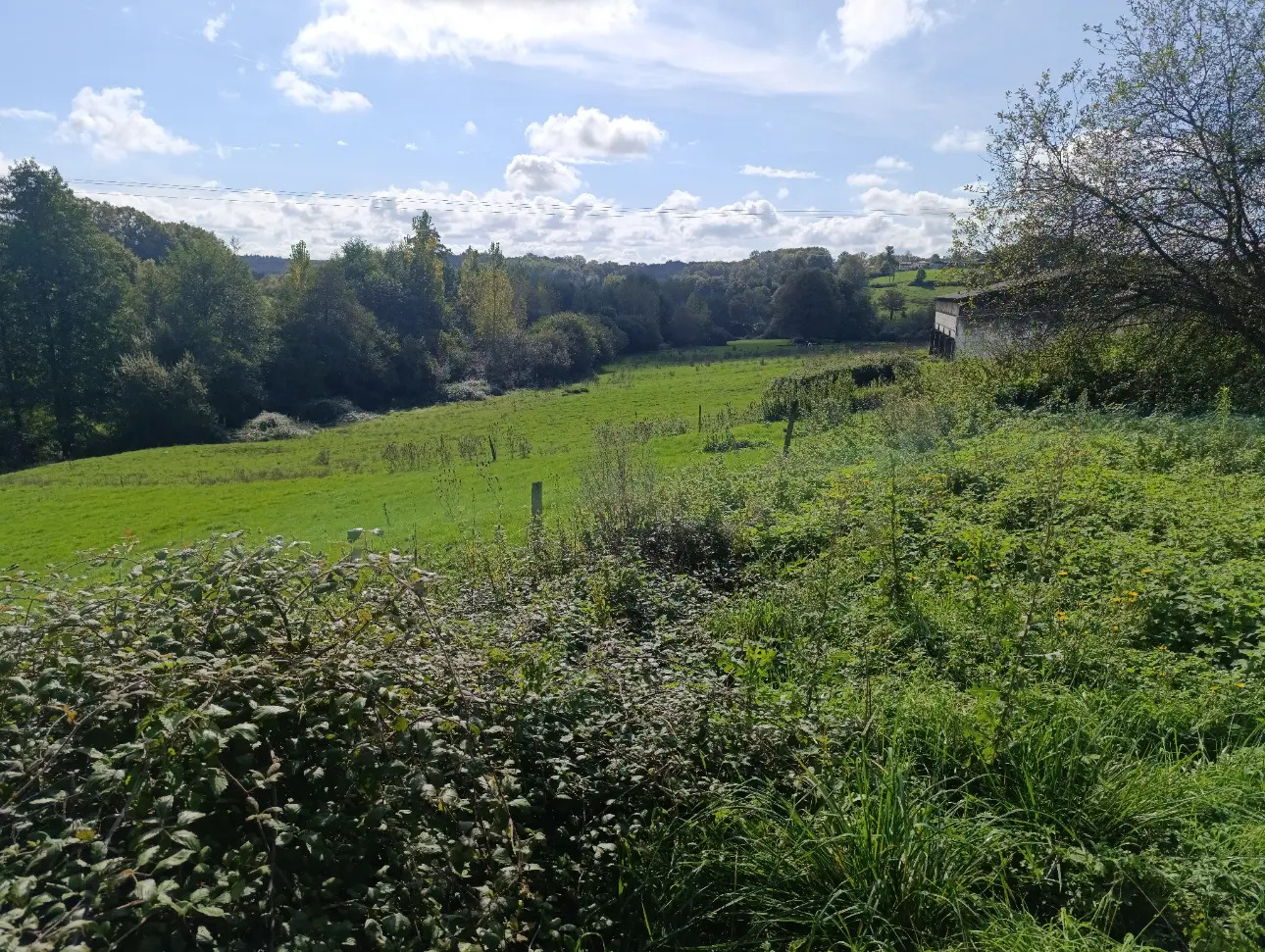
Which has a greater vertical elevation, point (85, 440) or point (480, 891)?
point (480, 891)

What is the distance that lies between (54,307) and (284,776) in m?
53.5

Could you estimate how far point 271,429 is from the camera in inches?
1929

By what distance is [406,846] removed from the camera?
105 inches

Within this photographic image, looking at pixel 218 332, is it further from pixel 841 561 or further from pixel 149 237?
pixel 841 561

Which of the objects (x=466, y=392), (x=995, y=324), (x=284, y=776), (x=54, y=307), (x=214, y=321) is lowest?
(x=466, y=392)

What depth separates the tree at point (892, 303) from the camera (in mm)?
83625

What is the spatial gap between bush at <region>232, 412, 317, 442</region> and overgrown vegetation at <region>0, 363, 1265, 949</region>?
152 ft

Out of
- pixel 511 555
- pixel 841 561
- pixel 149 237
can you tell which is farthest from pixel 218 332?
pixel 841 561

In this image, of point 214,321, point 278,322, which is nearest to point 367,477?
point 214,321

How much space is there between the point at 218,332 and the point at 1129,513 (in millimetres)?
55832

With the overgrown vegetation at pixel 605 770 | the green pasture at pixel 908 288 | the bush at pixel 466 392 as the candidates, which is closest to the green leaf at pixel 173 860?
the overgrown vegetation at pixel 605 770

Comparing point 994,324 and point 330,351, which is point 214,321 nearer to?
point 330,351

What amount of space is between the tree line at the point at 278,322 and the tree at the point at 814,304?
0.16 meters

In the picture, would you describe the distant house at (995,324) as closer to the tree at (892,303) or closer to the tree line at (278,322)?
the tree line at (278,322)
